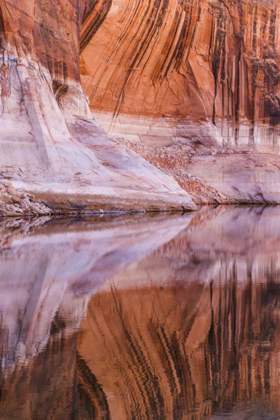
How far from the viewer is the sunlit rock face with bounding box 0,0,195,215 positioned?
17.2m

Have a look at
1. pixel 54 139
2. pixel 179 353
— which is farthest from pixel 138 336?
pixel 54 139

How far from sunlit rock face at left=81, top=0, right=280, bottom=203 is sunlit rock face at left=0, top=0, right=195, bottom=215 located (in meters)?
7.37

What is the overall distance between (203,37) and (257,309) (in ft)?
96.9

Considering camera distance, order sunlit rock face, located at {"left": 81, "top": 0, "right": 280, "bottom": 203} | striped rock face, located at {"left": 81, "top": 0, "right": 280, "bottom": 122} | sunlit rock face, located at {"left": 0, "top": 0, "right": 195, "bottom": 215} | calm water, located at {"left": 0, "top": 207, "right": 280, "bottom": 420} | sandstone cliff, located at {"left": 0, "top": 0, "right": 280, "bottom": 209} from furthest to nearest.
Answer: sunlit rock face, located at {"left": 81, "top": 0, "right": 280, "bottom": 203}
striped rock face, located at {"left": 81, "top": 0, "right": 280, "bottom": 122}
sandstone cliff, located at {"left": 0, "top": 0, "right": 280, "bottom": 209}
sunlit rock face, located at {"left": 0, "top": 0, "right": 195, "bottom": 215}
calm water, located at {"left": 0, "top": 207, "right": 280, "bottom": 420}

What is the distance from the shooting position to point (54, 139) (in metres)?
18.6

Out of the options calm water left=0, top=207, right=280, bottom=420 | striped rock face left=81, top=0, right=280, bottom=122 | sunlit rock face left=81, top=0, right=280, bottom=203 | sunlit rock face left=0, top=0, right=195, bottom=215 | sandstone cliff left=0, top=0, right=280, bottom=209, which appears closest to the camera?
calm water left=0, top=207, right=280, bottom=420

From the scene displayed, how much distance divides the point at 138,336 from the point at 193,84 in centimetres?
3005

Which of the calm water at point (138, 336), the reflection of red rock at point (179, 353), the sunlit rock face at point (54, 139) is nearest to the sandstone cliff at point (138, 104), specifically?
the sunlit rock face at point (54, 139)

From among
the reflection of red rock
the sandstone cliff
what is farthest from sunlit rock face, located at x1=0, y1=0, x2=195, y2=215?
the reflection of red rock

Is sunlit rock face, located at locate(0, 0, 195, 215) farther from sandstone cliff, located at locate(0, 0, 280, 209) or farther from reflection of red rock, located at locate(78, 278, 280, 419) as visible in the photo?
reflection of red rock, located at locate(78, 278, 280, 419)

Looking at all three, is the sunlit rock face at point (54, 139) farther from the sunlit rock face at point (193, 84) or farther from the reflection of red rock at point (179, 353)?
the reflection of red rock at point (179, 353)

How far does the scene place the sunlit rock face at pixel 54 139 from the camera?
56.4 ft

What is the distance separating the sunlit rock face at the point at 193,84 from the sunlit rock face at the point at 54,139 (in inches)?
290

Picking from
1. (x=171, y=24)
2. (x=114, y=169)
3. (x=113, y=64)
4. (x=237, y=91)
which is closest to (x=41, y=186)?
(x=114, y=169)
